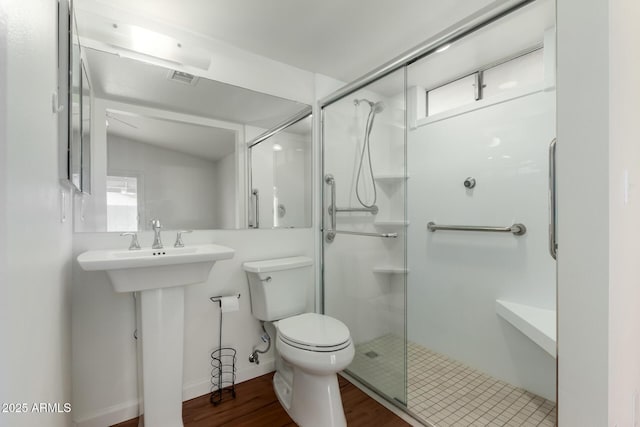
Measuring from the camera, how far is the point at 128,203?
161 centimetres

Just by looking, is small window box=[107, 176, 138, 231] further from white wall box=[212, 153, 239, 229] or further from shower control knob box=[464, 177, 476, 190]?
shower control knob box=[464, 177, 476, 190]

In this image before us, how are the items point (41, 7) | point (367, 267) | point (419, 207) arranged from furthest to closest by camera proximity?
point (419, 207) → point (367, 267) → point (41, 7)

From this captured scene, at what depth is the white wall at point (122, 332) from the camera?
1.48m

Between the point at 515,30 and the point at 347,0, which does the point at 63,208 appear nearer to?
the point at 347,0

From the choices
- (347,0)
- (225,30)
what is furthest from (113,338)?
(347,0)

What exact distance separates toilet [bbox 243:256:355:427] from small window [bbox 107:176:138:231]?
0.71 m

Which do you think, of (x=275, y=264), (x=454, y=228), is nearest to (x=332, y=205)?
(x=275, y=264)

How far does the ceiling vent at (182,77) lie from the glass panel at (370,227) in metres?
0.97

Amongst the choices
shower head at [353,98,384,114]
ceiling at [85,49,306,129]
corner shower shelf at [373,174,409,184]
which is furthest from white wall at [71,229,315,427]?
shower head at [353,98,384,114]

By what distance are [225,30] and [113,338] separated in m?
1.91

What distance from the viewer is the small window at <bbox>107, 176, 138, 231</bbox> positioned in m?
1.56

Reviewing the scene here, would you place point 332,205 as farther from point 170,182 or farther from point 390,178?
point 170,182

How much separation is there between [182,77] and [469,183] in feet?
6.86

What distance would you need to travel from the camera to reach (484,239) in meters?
2.07
